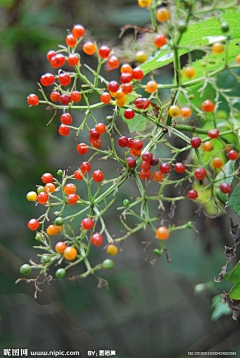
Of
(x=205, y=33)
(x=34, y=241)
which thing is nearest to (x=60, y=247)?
(x=205, y=33)

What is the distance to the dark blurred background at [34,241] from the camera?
204cm

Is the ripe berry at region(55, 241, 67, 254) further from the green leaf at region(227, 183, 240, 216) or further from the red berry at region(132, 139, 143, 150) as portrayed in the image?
the green leaf at region(227, 183, 240, 216)

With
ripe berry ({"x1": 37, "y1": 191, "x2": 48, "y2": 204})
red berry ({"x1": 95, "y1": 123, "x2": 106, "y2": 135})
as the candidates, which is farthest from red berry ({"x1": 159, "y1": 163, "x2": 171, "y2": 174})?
ripe berry ({"x1": 37, "y1": 191, "x2": 48, "y2": 204})

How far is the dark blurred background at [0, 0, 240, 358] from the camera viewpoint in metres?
2.04

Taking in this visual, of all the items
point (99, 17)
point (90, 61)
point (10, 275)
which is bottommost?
point (10, 275)

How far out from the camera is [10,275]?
236cm

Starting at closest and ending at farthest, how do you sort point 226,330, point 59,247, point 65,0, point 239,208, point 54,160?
point 59,247 < point 239,208 < point 226,330 < point 65,0 < point 54,160

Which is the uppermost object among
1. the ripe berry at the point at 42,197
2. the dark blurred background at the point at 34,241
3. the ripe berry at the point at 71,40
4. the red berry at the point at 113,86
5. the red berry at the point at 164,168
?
the ripe berry at the point at 71,40

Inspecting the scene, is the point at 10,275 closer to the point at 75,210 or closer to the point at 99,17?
the point at 75,210

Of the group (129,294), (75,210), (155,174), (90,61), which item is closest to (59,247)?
(155,174)

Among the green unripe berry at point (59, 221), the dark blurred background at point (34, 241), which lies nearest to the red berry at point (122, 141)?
the green unripe berry at point (59, 221)

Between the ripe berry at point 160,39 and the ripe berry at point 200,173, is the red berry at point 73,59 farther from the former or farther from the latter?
the ripe berry at point 200,173

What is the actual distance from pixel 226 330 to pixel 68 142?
4.83 ft

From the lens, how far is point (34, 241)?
7.82 feet
